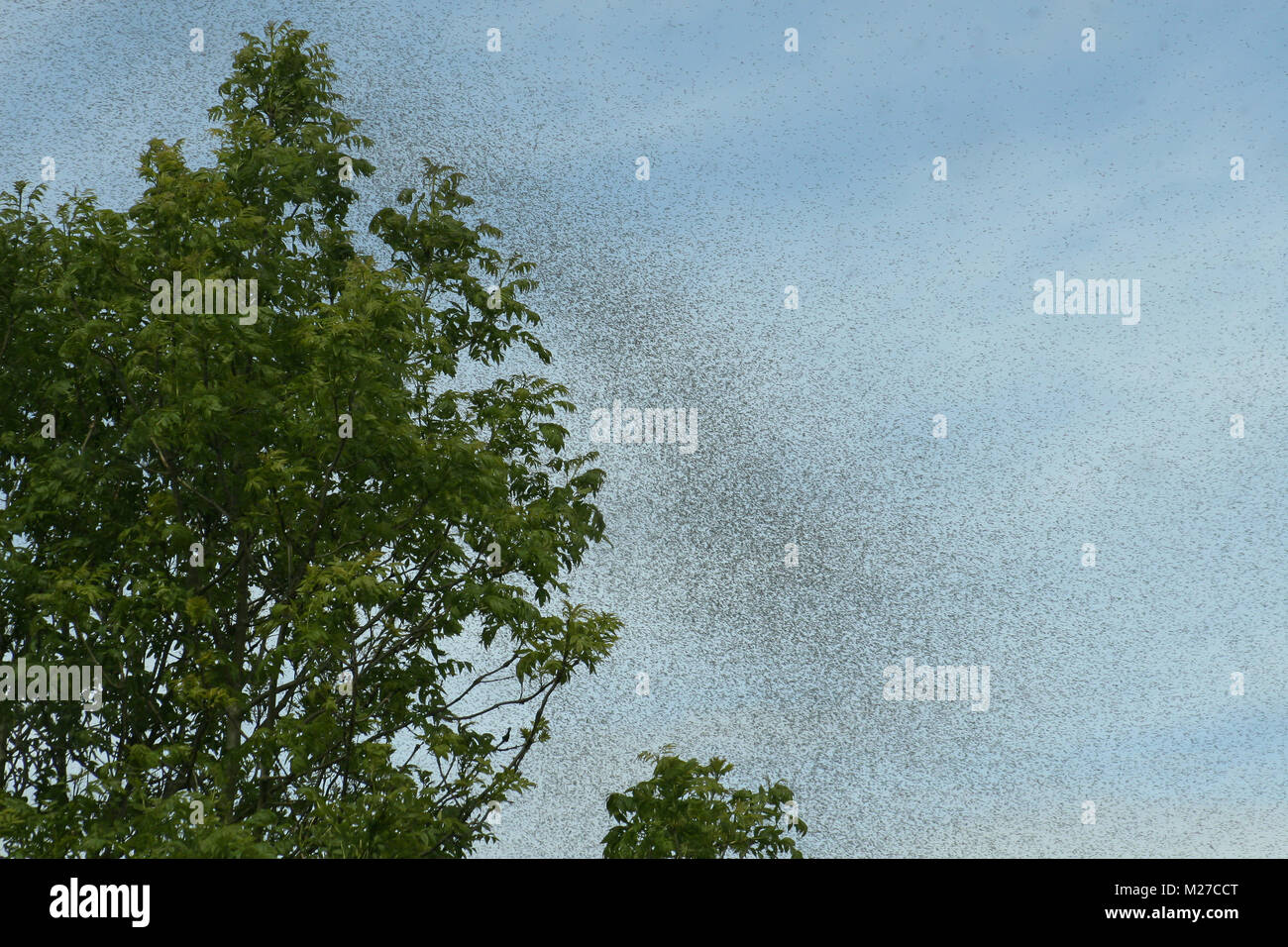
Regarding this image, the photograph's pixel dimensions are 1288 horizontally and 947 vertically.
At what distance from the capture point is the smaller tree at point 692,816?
1123 centimetres

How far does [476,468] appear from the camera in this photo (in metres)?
12.0

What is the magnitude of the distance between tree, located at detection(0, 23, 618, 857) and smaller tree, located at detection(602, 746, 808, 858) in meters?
1.21

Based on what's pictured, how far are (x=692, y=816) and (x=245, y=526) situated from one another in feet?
15.8

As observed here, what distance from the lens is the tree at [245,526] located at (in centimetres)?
1073

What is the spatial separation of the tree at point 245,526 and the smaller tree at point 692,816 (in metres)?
1.21

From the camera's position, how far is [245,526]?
11.3 metres

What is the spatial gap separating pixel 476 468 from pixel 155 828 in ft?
14.0

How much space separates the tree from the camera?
10.7 metres

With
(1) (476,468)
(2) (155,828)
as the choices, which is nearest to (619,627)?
(1) (476,468)

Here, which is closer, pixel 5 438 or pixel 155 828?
pixel 155 828
